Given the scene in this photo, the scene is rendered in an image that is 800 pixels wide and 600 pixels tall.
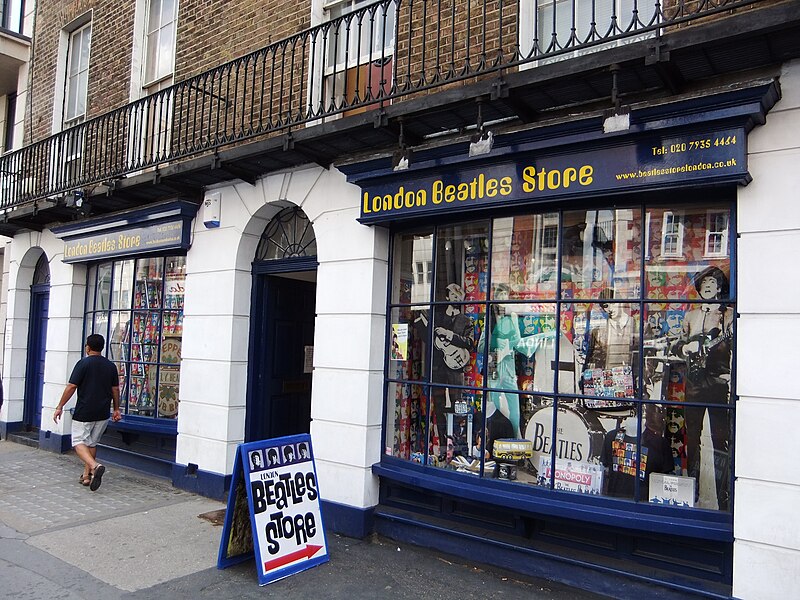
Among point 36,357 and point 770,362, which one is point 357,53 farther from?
point 36,357

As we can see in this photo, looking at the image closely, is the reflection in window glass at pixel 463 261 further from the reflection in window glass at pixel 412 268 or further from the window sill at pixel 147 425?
the window sill at pixel 147 425

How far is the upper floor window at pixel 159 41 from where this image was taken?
914 centimetres

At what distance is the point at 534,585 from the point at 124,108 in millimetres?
7689

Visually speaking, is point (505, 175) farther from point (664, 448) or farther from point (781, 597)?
point (781, 597)

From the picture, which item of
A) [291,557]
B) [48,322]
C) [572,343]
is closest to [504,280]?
[572,343]

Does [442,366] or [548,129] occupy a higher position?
[548,129]

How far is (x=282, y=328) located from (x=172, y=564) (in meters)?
3.30

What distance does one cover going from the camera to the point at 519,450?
5.50 meters

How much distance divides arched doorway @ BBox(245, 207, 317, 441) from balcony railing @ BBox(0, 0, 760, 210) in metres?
1.25

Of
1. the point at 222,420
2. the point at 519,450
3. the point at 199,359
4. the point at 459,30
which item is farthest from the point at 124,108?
the point at 519,450

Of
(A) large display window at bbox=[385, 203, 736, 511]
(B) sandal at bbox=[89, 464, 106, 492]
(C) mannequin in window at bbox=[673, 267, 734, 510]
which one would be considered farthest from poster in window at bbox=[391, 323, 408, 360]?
(B) sandal at bbox=[89, 464, 106, 492]

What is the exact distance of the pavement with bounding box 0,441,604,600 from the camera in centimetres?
479

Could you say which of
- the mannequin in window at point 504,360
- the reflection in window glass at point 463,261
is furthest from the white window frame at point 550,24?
the mannequin in window at point 504,360

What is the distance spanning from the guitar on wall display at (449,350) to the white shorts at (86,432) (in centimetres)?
471
